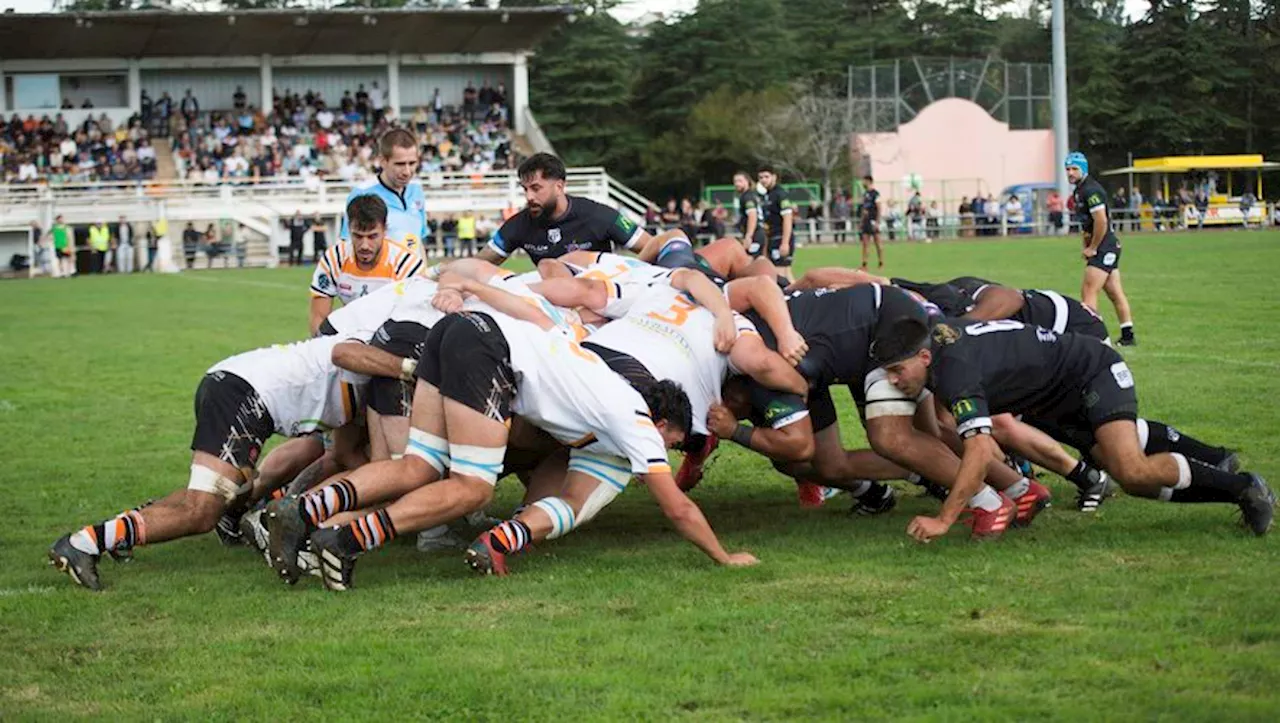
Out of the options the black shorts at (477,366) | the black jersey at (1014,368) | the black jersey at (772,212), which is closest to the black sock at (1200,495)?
the black jersey at (1014,368)

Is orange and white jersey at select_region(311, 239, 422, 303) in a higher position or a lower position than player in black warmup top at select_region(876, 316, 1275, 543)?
higher

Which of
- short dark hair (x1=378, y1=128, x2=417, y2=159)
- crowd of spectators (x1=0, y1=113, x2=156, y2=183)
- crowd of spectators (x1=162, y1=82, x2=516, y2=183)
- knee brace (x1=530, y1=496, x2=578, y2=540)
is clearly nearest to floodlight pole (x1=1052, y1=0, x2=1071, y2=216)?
crowd of spectators (x1=162, y1=82, x2=516, y2=183)

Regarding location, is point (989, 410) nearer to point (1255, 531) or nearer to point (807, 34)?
point (1255, 531)

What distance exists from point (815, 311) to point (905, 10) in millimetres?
78179

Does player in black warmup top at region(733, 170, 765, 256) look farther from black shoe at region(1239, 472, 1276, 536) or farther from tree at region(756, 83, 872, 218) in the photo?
tree at region(756, 83, 872, 218)

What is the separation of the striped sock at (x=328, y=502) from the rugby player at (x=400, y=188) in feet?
10.3

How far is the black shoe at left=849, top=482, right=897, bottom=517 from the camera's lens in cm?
887

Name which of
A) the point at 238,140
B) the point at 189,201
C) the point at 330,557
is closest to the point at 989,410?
the point at 330,557

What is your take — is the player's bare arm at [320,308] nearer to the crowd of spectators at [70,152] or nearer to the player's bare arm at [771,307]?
the player's bare arm at [771,307]

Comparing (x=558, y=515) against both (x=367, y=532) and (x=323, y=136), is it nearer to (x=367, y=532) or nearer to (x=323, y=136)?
(x=367, y=532)

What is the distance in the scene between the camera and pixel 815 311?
8.26 m

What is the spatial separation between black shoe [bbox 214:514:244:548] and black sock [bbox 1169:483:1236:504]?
479 centimetres

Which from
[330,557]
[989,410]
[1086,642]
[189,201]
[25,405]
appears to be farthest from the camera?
Result: [189,201]

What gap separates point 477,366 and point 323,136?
54.0 metres
